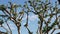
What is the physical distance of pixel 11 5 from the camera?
36.3 metres

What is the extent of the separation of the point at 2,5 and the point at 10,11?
1.77 m

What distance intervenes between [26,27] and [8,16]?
3728 millimetres

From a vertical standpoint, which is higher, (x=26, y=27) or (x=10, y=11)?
(x=10, y=11)

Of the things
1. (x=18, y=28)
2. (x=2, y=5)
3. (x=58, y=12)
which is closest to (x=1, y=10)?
(x=2, y=5)

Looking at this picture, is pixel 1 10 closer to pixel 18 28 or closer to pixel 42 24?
pixel 18 28

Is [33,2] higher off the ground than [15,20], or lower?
higher

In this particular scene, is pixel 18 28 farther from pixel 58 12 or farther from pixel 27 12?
pixel 58 12

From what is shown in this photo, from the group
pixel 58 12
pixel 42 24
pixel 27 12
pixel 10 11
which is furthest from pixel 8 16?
pixel 58 12

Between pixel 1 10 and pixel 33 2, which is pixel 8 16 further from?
pixel 33 2

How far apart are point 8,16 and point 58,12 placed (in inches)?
346

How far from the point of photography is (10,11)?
36.9 metres

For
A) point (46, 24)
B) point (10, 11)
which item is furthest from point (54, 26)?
point (10, 11)

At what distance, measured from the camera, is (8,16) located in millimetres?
37094

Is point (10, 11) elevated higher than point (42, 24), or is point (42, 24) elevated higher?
point (10, 11)
